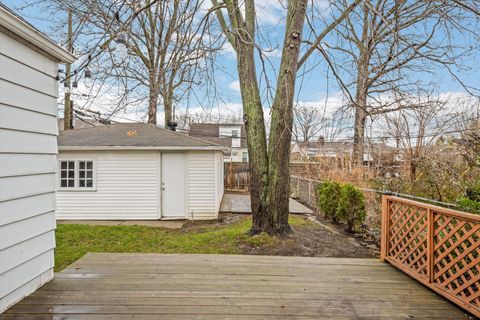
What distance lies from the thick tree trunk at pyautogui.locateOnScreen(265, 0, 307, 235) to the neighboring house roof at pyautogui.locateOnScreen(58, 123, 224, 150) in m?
3.57

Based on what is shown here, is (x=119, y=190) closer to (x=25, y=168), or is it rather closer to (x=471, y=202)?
(x=25, y=168)

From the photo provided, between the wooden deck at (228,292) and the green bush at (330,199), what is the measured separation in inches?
160

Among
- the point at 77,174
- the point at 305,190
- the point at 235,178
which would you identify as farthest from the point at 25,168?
the point at 235,178

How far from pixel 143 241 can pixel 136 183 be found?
2.96 metres

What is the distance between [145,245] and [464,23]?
6780 millimetres

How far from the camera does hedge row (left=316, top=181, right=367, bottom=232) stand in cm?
705

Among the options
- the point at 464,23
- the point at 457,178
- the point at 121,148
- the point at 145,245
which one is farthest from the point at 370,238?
the point at 121,148

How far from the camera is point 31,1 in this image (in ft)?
14.0

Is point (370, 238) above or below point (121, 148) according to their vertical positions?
below

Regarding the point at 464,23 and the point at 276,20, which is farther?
the point at 276,20

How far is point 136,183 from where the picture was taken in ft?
29.5

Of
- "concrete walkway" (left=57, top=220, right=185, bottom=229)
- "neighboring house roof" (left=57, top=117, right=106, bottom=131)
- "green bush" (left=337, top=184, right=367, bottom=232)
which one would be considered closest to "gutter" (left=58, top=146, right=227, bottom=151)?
"neighboring house roof" (left=57, top=117, right=106, bottom=131)

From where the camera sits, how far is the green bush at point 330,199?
7992mm

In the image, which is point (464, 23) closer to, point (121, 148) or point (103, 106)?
point (103, 106)
